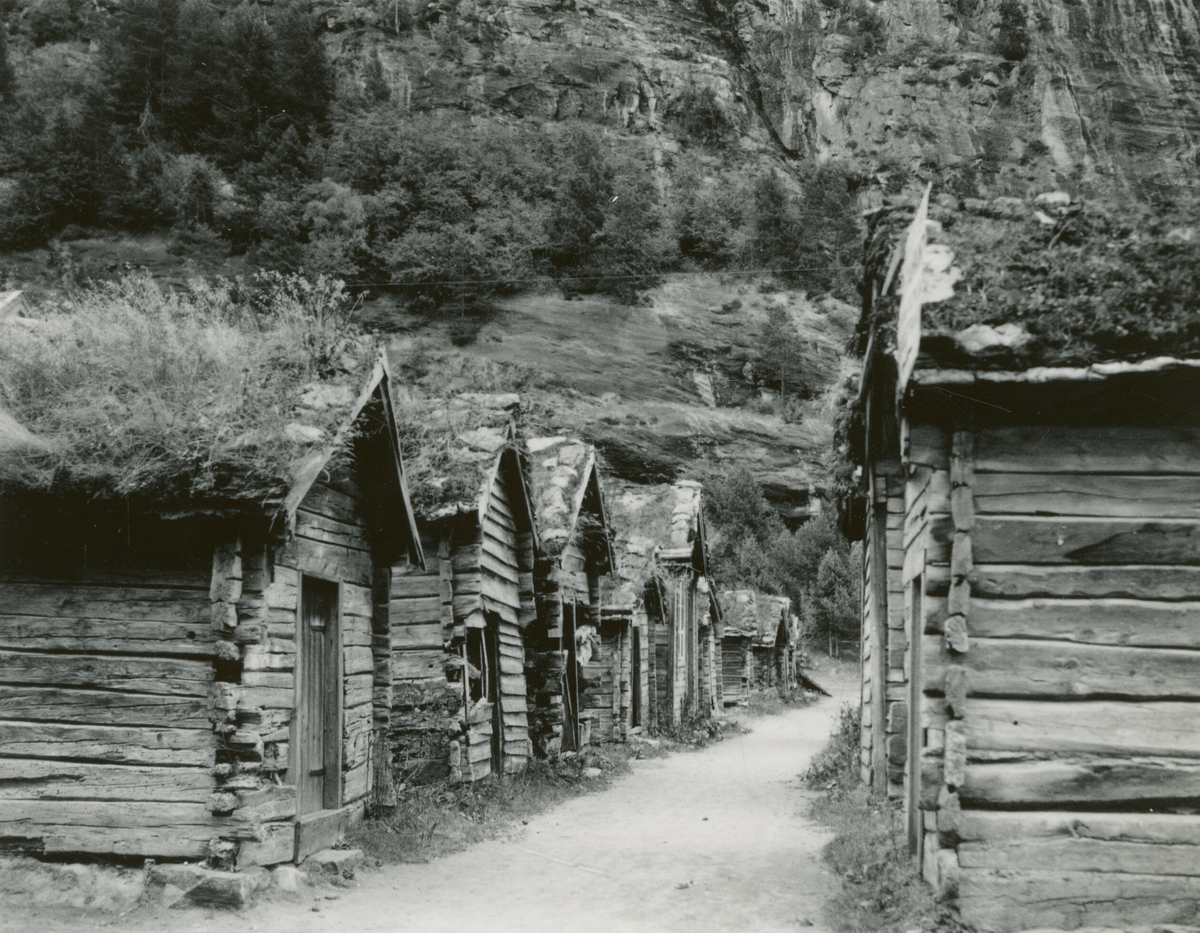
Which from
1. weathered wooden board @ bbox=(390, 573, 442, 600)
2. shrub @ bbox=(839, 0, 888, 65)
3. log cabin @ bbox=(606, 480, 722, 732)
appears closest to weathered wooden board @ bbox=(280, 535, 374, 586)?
weathered wooden board @ bbox=(390, 573, 442, 600)

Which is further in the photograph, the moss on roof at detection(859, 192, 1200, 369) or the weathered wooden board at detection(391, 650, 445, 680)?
the weathered wooden board at detection(391, 650, 445, 680)

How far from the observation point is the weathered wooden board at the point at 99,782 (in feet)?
25.6

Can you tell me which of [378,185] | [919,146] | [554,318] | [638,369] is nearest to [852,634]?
[638,369]

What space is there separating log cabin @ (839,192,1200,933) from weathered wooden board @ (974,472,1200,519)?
1 centimetres

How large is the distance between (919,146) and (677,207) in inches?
1144

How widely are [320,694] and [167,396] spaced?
10.8 ft

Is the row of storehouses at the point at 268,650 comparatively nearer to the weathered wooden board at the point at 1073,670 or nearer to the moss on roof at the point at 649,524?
the weathered wooden board at the point at 1073,670

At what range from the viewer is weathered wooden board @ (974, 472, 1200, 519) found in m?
6.58

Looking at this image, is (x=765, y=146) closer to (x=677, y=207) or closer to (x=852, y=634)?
(x=677, y=207)

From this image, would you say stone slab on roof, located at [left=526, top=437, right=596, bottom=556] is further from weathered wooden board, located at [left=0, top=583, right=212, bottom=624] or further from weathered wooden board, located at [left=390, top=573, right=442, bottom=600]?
weathered wooden board, located at [left=0, top=583, right=212, bottom=624]

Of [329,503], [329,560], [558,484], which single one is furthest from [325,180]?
[329,560]

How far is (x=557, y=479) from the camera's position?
59.2ft

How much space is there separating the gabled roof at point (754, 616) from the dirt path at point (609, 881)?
2282cm

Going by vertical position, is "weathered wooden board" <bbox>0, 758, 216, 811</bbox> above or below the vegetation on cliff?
below
